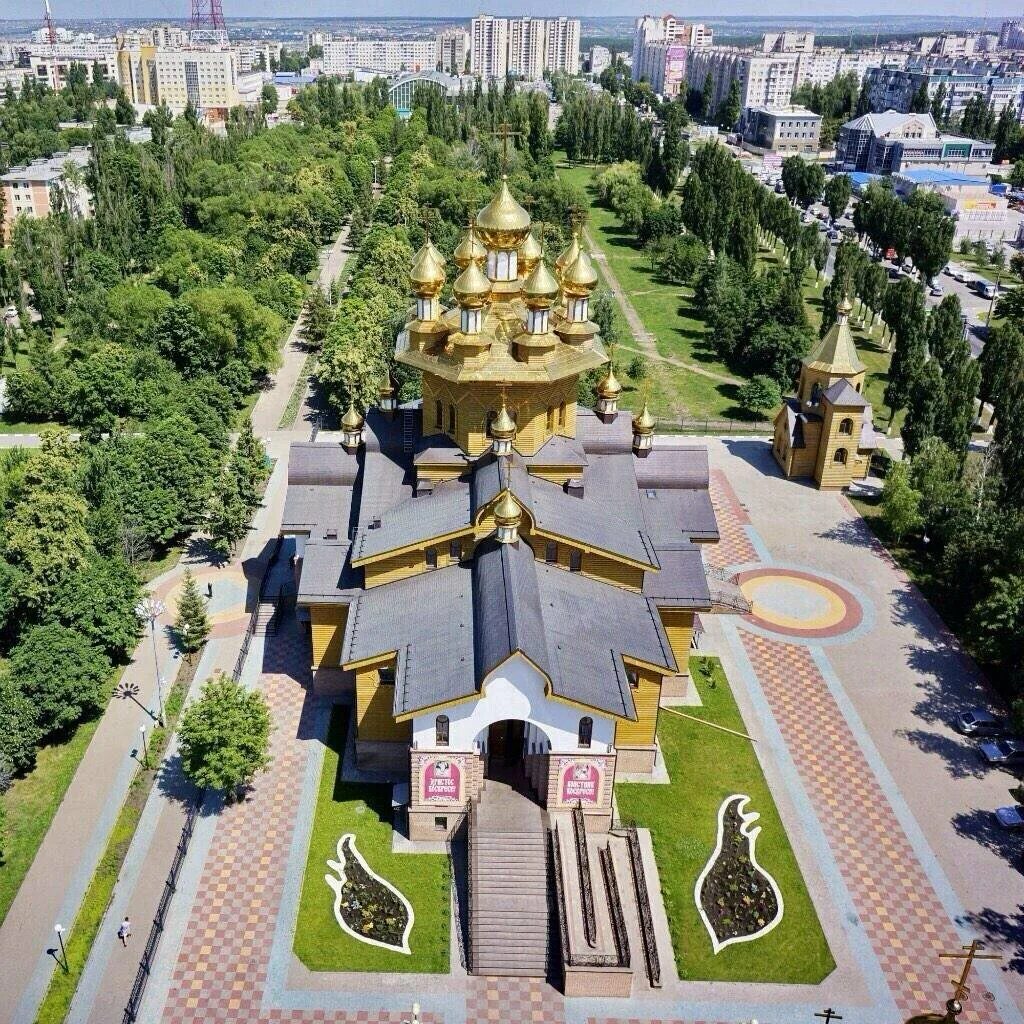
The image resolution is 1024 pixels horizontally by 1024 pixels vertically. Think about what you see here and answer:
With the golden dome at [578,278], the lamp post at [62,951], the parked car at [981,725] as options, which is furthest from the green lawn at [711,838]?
the lamp post at [62,951]

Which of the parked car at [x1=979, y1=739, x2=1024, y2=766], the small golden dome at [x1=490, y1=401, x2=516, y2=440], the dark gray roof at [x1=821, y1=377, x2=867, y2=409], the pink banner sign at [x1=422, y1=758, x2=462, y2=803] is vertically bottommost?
the parked car at [x1=979, y1=739, x2=1024, y2=766]

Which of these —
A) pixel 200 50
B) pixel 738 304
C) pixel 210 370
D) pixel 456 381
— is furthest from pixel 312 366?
pixel 200 50

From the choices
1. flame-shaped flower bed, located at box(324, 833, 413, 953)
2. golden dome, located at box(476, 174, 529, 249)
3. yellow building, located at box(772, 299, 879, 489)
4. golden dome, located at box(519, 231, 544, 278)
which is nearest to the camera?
flame-shaped flower bed, located at box(324, 833, 413, 953)

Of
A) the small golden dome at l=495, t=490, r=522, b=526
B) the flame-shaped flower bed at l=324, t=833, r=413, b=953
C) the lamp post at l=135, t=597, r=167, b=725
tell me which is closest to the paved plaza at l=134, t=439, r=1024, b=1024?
the flame-shaped flower bed at l=324, t=833, r=413, b=953

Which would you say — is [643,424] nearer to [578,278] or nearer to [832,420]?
[578,278]

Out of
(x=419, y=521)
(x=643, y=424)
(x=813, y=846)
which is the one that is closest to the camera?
(x=813, y=846)

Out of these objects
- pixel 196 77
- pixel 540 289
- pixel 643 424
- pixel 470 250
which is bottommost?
pixel 643 424

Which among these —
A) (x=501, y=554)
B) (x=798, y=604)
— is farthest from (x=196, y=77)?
(x=501, y=554)

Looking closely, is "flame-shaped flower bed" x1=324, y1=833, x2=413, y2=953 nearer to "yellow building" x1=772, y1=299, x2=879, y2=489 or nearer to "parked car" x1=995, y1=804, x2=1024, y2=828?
"parked car" x1=995, y1=804, x2=1024, y2=828
